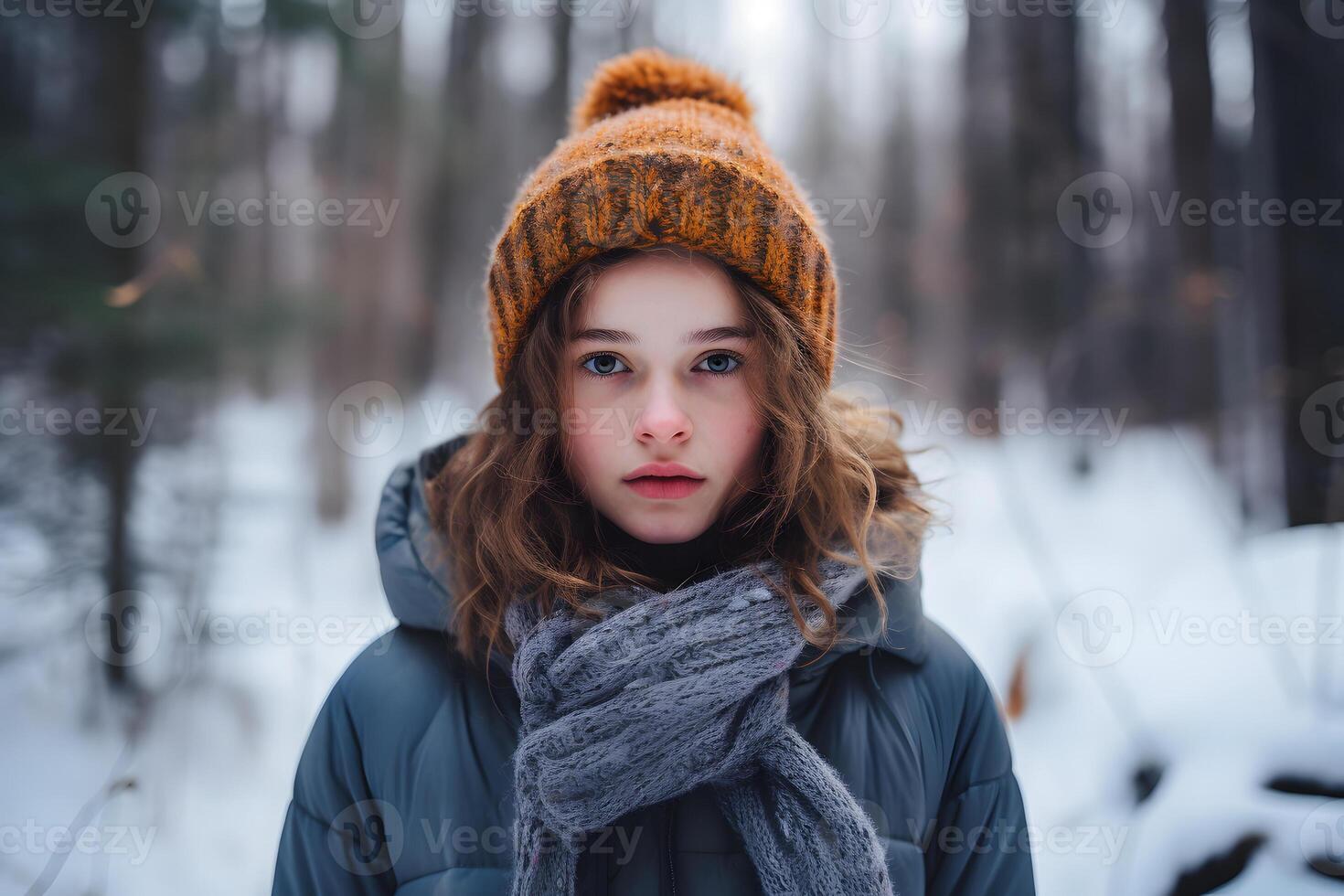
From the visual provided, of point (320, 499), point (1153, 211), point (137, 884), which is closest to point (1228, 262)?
point (1153, 211)

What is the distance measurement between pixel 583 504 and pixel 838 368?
1.86ft

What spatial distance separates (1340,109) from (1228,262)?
1.94ft

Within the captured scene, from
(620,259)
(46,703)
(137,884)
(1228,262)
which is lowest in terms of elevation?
(137,884)

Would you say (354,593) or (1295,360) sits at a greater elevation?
(1295,360)

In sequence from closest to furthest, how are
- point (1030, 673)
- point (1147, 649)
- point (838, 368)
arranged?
point (838, 368) → point (1147, 649) → point (1030, 673)

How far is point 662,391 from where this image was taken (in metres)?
0.99

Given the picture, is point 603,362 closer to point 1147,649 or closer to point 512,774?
point 512,774

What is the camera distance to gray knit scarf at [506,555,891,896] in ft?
3.06

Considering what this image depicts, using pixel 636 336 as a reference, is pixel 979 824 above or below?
below

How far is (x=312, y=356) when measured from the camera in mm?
3053

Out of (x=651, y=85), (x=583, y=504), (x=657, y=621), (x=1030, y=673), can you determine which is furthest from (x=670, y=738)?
(x=1030, y=673)

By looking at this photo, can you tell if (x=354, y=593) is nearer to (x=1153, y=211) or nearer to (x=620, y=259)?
(x=620, y=259)

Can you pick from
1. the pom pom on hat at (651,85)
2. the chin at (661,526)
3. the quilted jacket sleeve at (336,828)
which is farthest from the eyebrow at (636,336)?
the quilted jacket sleeve at (336,828)

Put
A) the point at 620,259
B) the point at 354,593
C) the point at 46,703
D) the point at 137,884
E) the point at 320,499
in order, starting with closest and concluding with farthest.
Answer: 1. the point at 620,259
2. the point at 137,884
3. the point at 46,703
4. the point at 354,593
5. the point at 320,499
